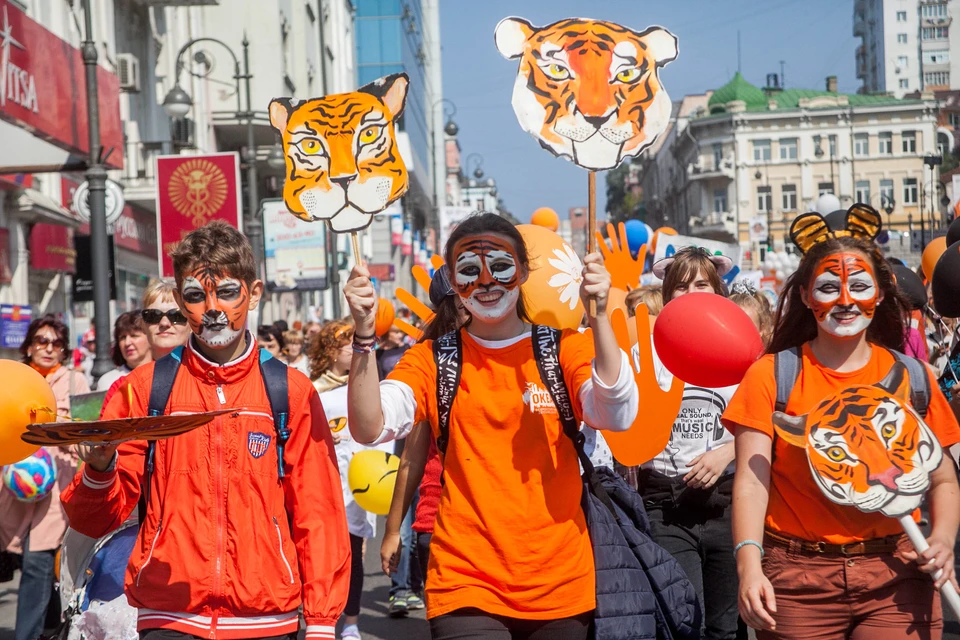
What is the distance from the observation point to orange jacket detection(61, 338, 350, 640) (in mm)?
3645

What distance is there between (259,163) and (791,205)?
6492 cm

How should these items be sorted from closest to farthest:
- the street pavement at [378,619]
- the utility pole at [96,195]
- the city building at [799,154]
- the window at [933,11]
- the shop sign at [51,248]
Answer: the street pavement at [378,619] < the utility pole at [96,195] < the shop sign at [51,248] < the city building at [799,154] < the window at [933,11]

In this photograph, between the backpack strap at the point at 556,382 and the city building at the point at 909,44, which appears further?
the city building at the point at 909,44

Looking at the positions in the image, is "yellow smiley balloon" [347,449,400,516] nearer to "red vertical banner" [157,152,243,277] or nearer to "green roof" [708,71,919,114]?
"red vertical banner" [157,152,243,277]

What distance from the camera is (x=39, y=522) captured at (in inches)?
280

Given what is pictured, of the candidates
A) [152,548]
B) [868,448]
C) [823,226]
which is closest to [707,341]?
[868,448]

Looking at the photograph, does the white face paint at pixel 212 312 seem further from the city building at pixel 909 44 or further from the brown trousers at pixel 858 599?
the city building at pixel 909 44

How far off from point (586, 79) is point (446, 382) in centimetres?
130

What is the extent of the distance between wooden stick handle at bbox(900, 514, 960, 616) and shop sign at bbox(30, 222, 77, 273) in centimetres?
1827

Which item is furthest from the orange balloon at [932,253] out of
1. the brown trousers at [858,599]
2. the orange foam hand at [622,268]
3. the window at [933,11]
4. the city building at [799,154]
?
the window at [933,11]

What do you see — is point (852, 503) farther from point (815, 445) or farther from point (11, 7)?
point (11, 7)

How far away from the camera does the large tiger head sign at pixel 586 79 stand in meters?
4.55

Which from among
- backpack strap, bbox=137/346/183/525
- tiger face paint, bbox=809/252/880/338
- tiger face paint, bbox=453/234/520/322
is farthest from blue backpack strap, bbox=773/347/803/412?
backpack strap, bbox=137/346/183/525

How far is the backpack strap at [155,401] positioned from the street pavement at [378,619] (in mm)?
4394
